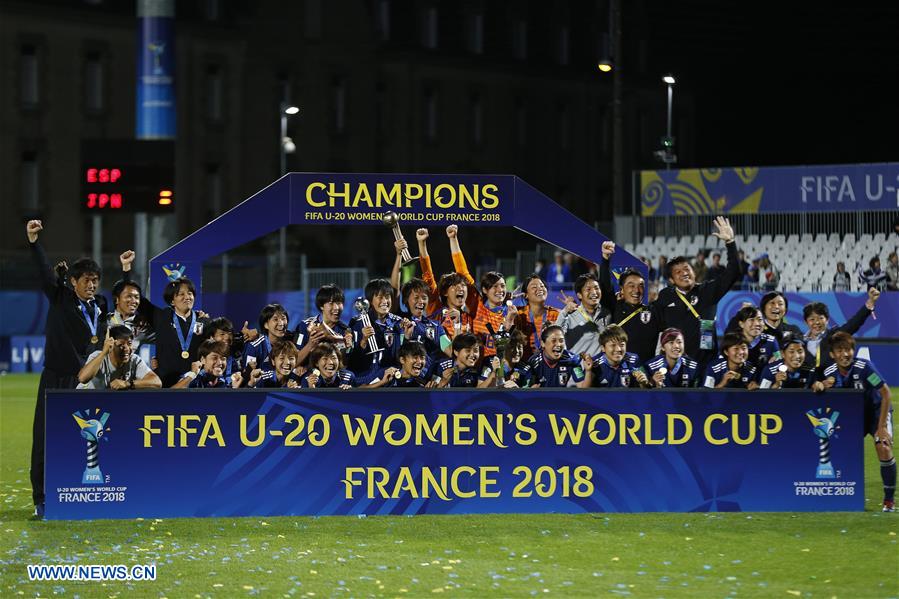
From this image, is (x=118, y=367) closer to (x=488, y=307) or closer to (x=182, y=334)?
(x=182, y=334)

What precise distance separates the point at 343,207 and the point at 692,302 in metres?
3.11

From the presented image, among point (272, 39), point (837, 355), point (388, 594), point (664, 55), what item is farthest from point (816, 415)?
point (664, 55)

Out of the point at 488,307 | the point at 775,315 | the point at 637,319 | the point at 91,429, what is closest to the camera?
the point at 91,429

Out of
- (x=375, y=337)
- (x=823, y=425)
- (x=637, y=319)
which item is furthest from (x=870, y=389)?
(x=375, y=337)

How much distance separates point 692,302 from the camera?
13.6m

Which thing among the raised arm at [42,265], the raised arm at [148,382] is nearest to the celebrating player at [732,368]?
the raised arm at [148,382]

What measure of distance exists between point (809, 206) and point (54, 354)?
91.5 ft

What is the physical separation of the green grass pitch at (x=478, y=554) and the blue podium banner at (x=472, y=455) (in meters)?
0.16

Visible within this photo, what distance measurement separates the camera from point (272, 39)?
56.9 m

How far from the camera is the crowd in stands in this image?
1220 centimetres

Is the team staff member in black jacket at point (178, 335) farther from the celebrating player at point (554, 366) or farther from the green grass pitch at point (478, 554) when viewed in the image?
the celebrating player at point (554, 366)

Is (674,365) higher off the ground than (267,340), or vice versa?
(267,340)

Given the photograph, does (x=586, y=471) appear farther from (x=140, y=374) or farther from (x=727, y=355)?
(x=140, y=374)

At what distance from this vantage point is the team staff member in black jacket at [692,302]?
1332 cm
